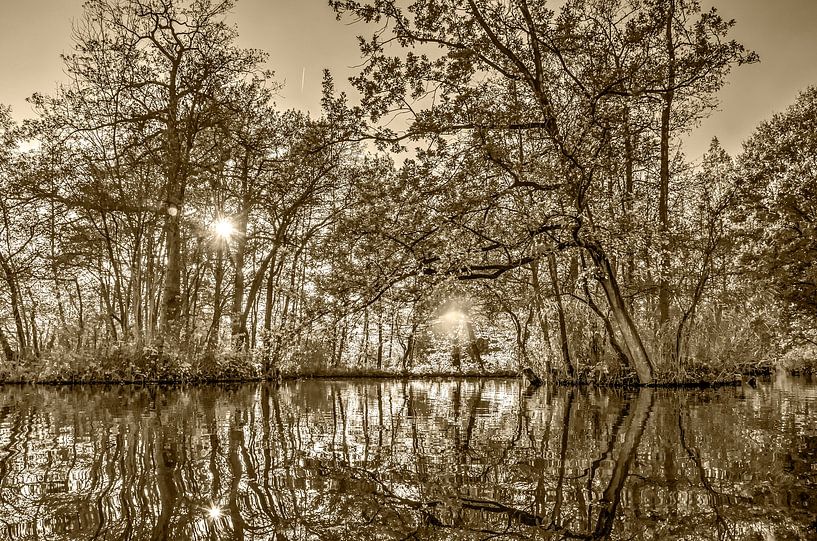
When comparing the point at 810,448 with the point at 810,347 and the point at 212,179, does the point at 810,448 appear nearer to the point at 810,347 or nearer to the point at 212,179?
the point at 212,179

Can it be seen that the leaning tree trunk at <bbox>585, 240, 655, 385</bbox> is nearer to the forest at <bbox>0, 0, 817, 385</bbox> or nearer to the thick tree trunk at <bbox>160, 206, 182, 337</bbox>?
the forest at <bbox>0, 0, 817, 385</bbox>

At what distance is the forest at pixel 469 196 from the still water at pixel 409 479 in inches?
209

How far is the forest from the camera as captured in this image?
34.7 ft

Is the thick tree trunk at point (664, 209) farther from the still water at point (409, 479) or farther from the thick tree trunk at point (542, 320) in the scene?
the still water at point (409, 479)

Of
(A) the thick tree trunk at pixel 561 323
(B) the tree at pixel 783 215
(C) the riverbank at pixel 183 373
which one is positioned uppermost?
(B) the tree at pixel 783 215

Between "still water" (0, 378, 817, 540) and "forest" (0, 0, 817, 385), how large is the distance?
17.4ft

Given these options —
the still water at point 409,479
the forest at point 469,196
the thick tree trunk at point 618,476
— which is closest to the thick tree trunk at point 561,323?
the forest at point 469,196

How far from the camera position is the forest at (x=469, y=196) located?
34.7 ft

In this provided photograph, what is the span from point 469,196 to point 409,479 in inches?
292

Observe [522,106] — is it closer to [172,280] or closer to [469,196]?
[469,196]

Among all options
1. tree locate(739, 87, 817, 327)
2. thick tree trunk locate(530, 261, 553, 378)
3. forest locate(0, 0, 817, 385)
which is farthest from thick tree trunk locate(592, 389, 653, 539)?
tree locate(739, 87, 817, 327)

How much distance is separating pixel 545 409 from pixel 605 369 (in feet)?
Answer: 22.7

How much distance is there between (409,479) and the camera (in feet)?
11.8

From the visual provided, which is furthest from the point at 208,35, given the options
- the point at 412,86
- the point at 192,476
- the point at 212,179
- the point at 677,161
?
the point at 192,476
